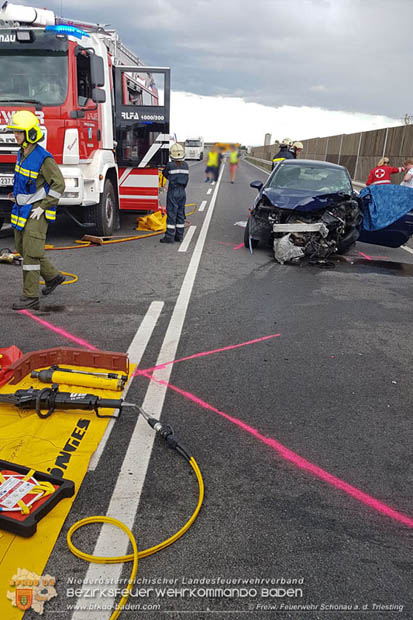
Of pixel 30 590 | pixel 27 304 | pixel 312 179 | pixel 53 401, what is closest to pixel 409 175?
pixel 312 179

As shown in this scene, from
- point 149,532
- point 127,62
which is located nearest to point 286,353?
point 149,532

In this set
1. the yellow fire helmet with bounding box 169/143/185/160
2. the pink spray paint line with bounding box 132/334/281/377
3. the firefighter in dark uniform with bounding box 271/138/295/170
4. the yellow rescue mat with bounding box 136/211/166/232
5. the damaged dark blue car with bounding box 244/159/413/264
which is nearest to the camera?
the pink spray paint line with bounding box 132/334/281/377

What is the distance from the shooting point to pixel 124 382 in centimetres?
389

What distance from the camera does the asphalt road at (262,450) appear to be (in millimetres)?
2244

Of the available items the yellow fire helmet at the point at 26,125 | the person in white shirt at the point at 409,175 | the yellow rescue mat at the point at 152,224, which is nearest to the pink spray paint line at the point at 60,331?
the yellow fire helmet at the point at 26,125

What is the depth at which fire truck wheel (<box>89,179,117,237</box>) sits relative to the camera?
9.57 m

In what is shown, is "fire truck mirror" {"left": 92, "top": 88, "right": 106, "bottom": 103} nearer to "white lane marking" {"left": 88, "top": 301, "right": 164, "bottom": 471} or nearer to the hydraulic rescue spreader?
"white lane marking" {"left": 88, "top": 301, "right": 164, "bottom": 471}

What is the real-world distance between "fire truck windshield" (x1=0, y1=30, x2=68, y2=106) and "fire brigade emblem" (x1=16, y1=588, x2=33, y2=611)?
25.1 feet

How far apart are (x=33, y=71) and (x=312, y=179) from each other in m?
5.21

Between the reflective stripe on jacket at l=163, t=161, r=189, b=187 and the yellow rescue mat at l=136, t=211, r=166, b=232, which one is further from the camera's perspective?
the yellow rescue mat at l=136, t=211, r=166, b=232

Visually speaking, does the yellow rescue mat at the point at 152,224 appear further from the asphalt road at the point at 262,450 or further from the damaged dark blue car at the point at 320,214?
the asphalt road at the point at 262,450

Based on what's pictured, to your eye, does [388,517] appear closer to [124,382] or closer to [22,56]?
[124,382]

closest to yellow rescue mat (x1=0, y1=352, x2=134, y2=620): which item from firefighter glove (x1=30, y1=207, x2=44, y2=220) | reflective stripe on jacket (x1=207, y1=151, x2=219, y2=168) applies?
reflective stripe on jacket (x1=207, y1=151, x2=219, y2=168)

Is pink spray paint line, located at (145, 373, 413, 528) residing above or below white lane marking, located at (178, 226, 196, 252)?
above
